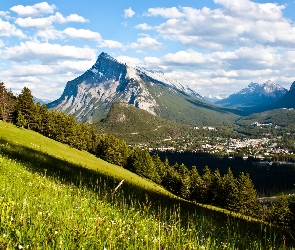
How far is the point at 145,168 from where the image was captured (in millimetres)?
91250

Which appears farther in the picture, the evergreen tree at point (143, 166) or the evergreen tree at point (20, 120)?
the evergreen tree at point (143, 166)

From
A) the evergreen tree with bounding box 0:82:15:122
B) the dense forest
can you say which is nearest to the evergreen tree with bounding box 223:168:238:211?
the dense forest

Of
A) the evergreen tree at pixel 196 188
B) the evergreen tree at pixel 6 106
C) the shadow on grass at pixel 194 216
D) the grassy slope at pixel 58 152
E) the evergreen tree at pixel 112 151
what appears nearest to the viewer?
the shadow on grass at pixel 194 216

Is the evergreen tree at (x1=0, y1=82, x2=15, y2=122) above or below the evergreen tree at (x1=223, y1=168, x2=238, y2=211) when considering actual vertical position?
above

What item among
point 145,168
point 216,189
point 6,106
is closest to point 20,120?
point 6,106

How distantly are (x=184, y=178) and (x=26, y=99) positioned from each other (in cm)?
5176

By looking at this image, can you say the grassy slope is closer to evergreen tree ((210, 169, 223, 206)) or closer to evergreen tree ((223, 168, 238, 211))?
evergreen tree ((223, 168, 238, 211))

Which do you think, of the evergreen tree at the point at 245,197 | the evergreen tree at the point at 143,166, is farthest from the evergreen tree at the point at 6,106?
the evergreen tree at the point at 245,197

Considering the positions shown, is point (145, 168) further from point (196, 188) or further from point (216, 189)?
point (216, 189)

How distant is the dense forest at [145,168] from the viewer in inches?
3036

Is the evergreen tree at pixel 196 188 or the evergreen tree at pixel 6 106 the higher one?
the evergreen tree at pixel 6 106

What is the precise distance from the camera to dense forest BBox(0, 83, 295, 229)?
77125mm

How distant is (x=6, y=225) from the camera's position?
5.31m

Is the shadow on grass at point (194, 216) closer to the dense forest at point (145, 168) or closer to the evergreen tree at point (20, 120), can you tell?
the dense forest at point (145, 168)
